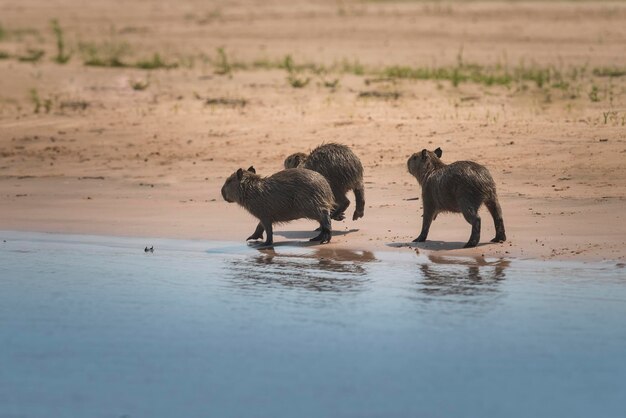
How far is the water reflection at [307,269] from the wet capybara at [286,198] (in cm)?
37

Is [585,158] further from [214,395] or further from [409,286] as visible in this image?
[214,395]

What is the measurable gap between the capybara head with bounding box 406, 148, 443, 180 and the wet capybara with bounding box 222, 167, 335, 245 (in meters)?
0.86

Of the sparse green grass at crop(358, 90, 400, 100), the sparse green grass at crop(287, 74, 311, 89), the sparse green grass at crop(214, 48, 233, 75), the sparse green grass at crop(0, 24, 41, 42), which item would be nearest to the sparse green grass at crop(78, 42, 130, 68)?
the sparse green grass at crop(214, 48, 233, 75)

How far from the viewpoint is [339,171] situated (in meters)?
11.3

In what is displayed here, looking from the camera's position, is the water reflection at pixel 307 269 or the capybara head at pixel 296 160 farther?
the capybara head at pixel 296 160

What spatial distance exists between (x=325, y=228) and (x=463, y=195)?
130 cm

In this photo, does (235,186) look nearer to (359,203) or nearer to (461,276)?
(359,203)

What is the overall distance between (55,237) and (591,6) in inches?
804

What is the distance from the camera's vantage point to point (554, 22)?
2612 centimetres

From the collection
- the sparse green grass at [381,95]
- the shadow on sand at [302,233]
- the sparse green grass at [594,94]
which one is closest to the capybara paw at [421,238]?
the shadow on sand at [302,233]

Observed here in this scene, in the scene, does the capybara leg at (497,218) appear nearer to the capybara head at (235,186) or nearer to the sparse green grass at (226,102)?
the capybara head at (235,186)

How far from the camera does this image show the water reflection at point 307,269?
8.90 m

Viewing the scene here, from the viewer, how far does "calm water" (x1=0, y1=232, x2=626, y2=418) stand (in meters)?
6.20

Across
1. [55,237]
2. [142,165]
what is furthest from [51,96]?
[55,237]
